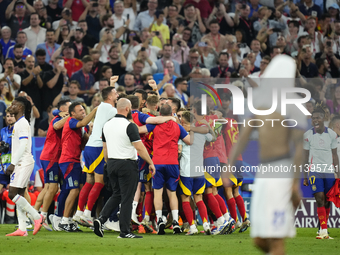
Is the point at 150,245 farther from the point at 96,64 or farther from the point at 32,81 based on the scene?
the point at 96,64

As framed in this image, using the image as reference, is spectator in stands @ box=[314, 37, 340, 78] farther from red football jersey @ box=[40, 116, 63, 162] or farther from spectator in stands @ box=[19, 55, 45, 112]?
red football jersey @ box=[40, 116, 63, 162]

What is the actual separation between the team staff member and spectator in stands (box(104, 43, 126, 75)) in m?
7.47

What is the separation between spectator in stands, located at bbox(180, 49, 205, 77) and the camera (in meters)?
16.0

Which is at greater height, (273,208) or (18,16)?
(18,16)

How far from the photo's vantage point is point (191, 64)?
53.1ft

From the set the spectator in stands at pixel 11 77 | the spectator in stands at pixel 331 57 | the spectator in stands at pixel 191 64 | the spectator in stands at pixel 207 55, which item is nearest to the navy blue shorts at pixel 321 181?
the spectator in stands at pixel 191 64

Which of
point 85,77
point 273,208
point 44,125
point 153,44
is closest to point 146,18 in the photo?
point 153,44

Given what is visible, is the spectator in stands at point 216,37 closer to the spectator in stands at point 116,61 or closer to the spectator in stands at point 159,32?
the spectator in stands at point 159,32

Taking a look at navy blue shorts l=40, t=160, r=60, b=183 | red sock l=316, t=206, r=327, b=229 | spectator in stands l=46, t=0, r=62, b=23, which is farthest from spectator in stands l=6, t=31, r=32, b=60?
red sock l=316, t=206, r=327, b=229

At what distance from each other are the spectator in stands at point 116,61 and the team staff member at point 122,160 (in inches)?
294

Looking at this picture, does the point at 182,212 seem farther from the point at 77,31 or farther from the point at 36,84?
the point at 77,31

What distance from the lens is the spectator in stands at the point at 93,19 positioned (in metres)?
17.7

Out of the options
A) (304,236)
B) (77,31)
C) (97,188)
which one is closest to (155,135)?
(97,188)

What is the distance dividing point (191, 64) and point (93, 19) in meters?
4.02
